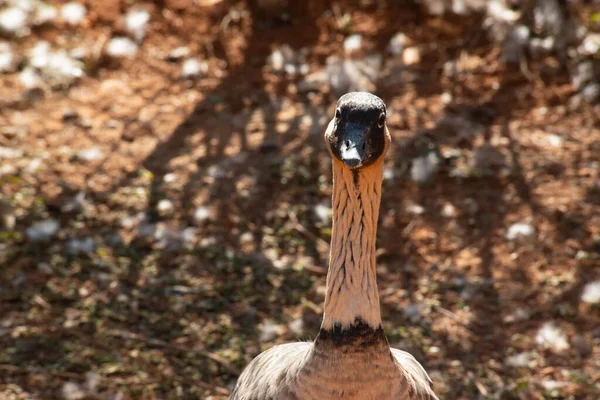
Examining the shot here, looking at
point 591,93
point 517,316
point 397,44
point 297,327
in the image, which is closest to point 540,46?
point 591,93

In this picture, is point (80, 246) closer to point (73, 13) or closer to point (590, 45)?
point (73, 13)

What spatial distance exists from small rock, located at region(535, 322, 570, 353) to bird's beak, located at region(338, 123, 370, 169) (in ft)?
8.56

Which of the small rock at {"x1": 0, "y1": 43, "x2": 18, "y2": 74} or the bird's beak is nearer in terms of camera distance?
the bird's beak

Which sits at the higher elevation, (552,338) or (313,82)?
(313,82)

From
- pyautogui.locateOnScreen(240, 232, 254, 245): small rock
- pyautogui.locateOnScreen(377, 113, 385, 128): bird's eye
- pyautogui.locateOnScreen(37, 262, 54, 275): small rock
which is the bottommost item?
pyautogui.locateOnScreen(37, 262, 54, 275): small rock

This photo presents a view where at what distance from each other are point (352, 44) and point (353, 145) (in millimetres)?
4620

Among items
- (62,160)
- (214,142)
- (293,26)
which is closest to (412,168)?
(214,142)

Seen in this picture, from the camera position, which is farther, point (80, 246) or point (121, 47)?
point (121, 47)

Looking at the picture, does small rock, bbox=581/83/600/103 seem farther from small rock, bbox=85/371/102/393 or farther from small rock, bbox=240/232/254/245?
small rock, bbox=85/371/102/393

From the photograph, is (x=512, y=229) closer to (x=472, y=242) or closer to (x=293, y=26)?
(x=472, y=242)

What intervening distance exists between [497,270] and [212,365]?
6.50ft

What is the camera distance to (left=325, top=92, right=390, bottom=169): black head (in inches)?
121

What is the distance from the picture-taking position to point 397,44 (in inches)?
296

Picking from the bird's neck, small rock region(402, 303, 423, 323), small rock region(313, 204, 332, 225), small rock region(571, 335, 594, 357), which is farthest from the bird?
small rock region(313, 204, 332, 225)
